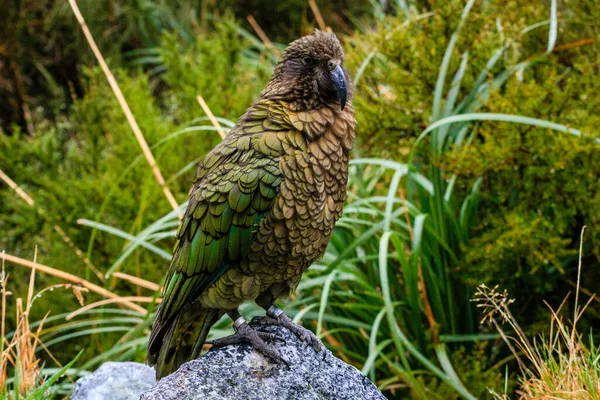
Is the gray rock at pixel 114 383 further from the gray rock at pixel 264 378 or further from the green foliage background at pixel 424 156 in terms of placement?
the gray rock at pixel 264 378

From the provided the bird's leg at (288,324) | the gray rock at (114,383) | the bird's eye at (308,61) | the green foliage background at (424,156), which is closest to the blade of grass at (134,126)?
the green foliage background at (424,156)

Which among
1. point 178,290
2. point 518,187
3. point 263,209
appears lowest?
point 518,187

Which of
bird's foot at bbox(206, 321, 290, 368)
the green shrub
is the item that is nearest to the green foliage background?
the green shrub

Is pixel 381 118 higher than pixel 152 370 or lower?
higher

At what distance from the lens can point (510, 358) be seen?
159 inches

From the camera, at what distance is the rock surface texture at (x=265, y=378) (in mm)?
2525

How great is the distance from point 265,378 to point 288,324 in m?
0.34

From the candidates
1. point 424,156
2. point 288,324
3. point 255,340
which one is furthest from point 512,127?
point 255,340

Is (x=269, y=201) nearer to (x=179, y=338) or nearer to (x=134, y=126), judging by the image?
(x=179, y=338)

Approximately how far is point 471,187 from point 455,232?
0.31 metres

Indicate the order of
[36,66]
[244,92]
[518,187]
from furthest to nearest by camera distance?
[36,66], [244,92], [518,187]

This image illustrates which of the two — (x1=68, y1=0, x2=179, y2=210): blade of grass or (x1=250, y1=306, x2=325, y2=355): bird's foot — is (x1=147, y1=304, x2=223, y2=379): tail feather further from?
(x1=68, y1=0, x2=179, y2=210): blade of grass

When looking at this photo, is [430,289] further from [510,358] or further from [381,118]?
[381,118]

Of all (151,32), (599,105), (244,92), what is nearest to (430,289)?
(599,105)
